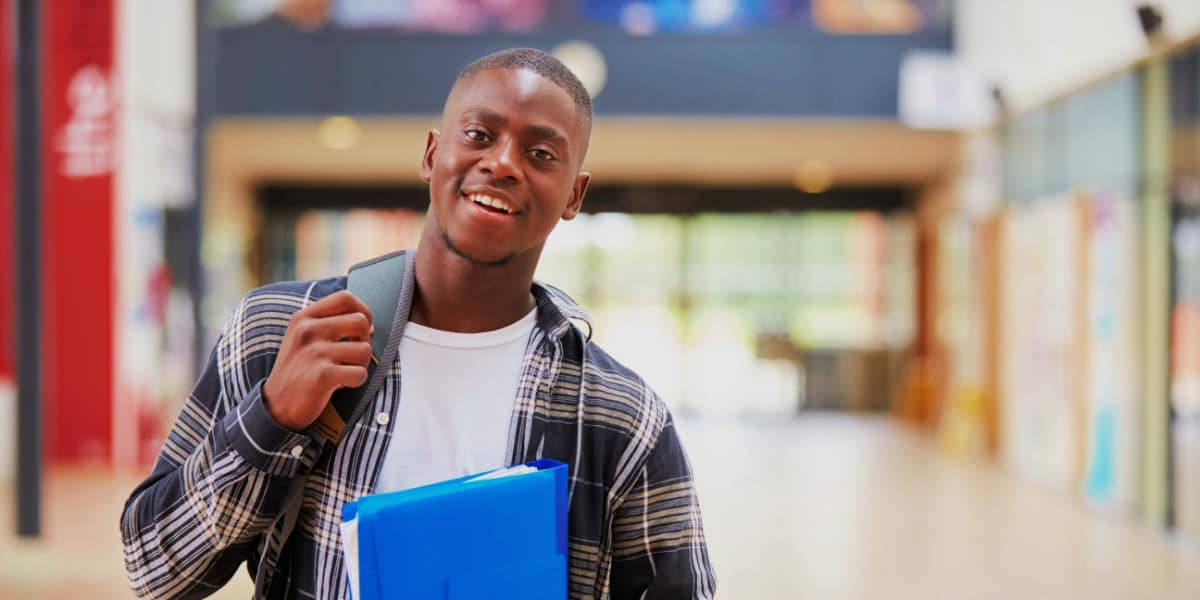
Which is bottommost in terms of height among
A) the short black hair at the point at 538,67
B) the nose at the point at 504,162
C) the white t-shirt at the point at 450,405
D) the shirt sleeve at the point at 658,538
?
→ the shirt sleeve at the point at 658,538

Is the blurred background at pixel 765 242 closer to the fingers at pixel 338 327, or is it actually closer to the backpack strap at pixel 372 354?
the backpack strap at pixel 372 354

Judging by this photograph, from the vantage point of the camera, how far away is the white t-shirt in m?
1.23

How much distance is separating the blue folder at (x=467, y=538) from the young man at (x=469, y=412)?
2.9 inches

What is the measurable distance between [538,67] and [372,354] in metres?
0.35

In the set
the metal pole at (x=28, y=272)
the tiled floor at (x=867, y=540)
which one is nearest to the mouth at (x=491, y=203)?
the tiled floor at (x=867, y=540)

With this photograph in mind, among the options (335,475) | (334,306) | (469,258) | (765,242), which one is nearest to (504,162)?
(469,258)

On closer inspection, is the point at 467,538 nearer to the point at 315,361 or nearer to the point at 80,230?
the point at 315,361

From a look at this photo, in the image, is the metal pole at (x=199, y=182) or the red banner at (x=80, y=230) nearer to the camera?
the red banner at (x=80, y=230)

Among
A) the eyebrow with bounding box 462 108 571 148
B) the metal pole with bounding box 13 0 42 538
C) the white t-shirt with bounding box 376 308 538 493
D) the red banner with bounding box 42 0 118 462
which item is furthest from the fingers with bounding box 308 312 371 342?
the red banner with bounding box 42 0 118 462

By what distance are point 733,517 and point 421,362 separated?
6.33 m

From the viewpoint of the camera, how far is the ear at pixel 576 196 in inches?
53.4

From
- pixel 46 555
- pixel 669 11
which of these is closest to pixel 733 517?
pixel 46 555

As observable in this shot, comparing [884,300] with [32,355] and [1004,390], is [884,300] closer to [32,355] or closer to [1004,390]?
[1004,390]

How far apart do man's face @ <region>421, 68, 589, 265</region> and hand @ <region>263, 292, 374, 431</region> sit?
172mm
